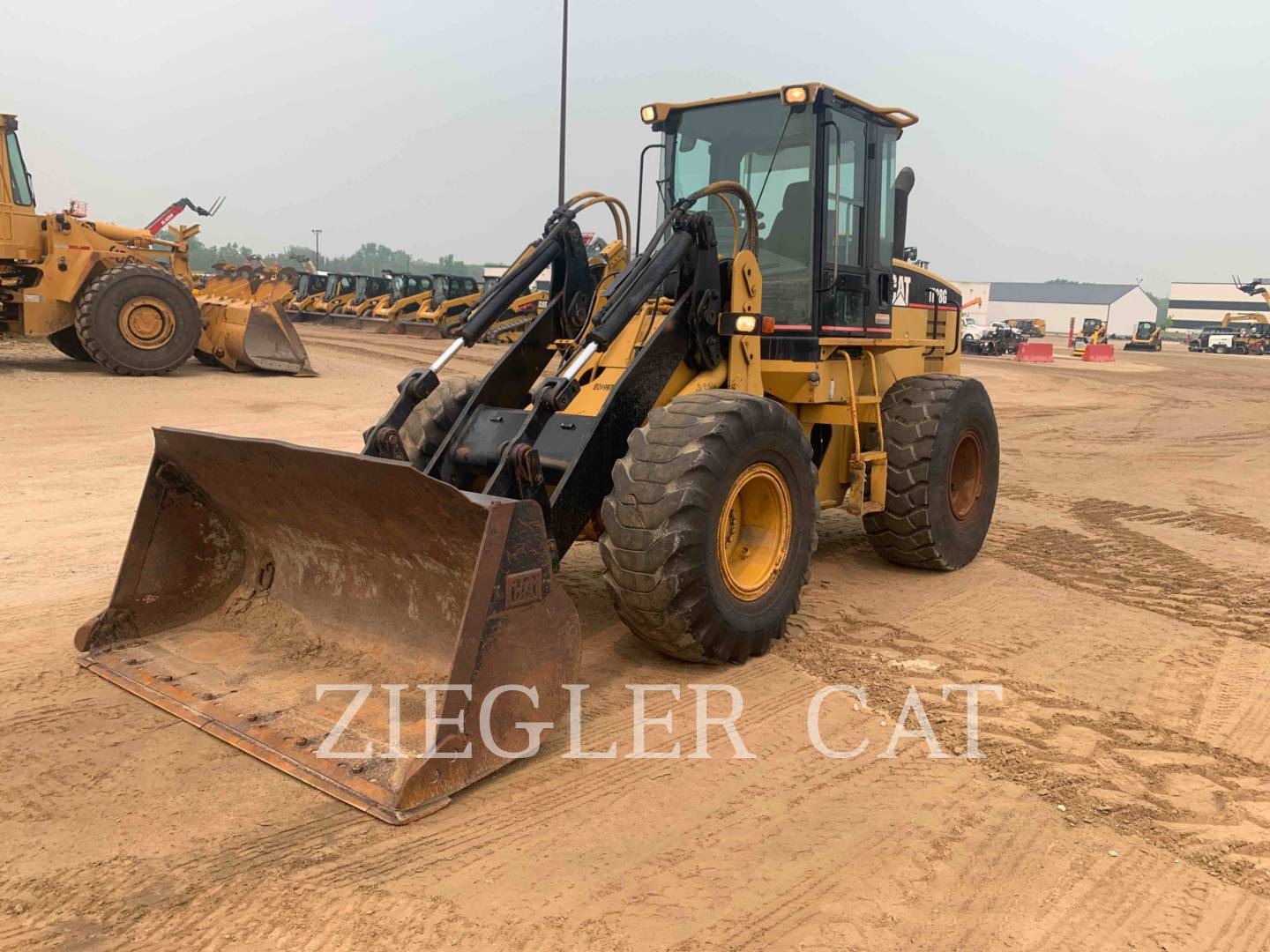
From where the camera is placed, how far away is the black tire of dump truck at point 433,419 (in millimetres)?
5090

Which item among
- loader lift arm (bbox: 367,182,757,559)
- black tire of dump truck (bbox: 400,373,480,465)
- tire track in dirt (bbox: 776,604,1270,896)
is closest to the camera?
tire track in dirt (bbox: 776,604,1270,896)

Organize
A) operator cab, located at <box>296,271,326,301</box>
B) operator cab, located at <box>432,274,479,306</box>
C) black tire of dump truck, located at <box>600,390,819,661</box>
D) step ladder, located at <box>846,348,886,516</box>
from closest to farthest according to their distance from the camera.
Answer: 1. black tire of dump truck, located at <box>600,390,819,661</box>
2. step ladder, located at <box>846,348,886,516</box>
3. operator cab, located at <box>432,274,479,306</box>
4. operator cab, located at <box>296,271,326,301</box>

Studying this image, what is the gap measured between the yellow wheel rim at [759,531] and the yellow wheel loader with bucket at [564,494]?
0.01 meters

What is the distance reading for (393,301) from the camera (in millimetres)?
30391

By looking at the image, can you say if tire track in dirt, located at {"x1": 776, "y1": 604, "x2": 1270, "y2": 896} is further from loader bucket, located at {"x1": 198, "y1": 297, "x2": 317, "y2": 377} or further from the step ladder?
loader bucket, located at {"x1": 198, "y1": 297, "x2": 317, "y2": 377}

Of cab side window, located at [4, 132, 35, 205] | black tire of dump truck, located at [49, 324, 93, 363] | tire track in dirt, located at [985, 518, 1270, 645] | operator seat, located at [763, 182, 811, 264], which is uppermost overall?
cab side window, located at [4, 132, 35, 205]

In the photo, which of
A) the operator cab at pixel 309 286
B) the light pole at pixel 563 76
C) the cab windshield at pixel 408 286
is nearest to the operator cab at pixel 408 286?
the cab windshield at pixel 408 286

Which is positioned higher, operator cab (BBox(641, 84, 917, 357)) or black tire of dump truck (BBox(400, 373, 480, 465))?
operator cab (BBox(641, 84, 917, 357))

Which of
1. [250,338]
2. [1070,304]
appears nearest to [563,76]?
[250,338]

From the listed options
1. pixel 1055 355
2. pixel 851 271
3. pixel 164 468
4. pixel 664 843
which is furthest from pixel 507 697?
pixel 1055 355

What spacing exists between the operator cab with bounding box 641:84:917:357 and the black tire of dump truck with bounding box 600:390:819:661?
1169mm

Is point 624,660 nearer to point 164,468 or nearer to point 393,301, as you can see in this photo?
point 164,468

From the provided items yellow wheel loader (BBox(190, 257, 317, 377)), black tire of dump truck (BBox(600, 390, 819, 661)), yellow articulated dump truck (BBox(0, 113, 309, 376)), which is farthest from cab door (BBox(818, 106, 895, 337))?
yellow wheel loader (BBox(190, 257, 317, 377))

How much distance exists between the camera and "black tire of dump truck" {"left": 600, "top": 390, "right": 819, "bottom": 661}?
3.97m
